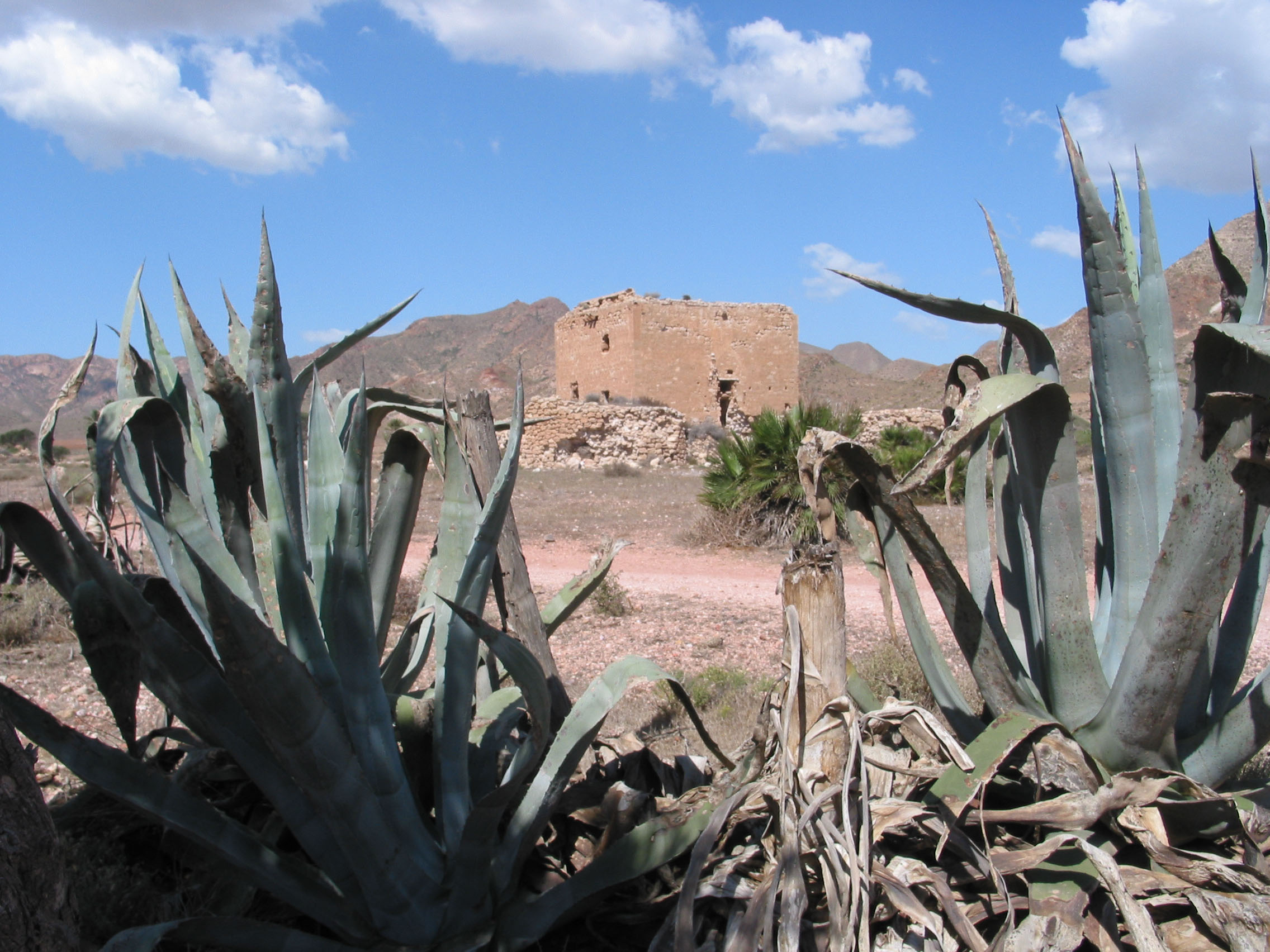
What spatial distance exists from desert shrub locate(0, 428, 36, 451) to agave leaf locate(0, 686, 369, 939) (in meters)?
36.2

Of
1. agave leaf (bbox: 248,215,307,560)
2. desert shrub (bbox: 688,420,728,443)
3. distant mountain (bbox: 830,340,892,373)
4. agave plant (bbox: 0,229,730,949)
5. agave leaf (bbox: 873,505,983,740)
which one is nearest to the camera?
agave plant (bbox: 0,229,730,949)

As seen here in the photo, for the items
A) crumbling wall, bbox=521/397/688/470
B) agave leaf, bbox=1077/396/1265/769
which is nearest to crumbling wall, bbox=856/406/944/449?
crumbling wall, bbox=521/397/688/470

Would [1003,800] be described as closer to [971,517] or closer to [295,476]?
[971,517]

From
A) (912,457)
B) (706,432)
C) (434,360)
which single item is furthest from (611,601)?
(434,360)

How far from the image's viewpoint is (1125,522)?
192 cm

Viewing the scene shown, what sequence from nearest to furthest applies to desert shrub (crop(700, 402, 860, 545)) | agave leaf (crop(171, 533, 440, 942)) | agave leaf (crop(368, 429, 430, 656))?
agave leaf (crop(171, 533, 440, 942)) → agave leaf (crop(368, 429, 430, 656)) → desert shrub (crop(700, 402, 860, 545))

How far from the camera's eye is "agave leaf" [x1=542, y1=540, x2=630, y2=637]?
8.04 ft

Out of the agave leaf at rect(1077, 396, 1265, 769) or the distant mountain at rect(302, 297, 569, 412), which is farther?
the distant mountain at rect(302, 297, 569, 412)

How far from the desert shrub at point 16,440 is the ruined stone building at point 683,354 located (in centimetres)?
2148

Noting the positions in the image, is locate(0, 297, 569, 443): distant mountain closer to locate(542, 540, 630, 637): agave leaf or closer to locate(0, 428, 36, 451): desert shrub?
locate(0, 428, 36, 451): desert shrub

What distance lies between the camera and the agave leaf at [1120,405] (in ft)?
5.74

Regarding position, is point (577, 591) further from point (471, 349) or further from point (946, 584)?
point (471, 349)

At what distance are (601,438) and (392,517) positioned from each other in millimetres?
19616

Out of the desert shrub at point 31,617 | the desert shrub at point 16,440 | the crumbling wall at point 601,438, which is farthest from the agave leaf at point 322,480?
the desert shrub at point 16,440
